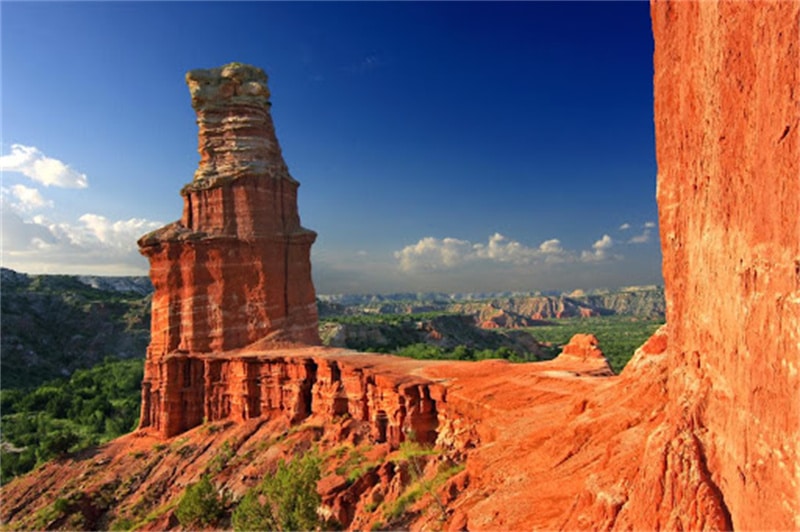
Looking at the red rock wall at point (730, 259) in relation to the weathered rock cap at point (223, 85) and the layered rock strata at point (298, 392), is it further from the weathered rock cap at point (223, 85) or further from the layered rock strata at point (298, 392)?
the weathered rock cap at point (223, 85)

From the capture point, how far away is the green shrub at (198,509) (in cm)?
2656

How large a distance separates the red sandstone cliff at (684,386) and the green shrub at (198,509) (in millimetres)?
6829

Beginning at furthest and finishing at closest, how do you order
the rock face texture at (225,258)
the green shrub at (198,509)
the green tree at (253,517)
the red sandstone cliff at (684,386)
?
the rock face texture at (225,258)
the green shrub at (198,509)
the green tree at (253,517)
the red sandstone cliff at (684,386)

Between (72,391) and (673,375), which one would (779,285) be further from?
(72,391)

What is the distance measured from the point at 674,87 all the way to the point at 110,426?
5876cm

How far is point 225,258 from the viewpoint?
4078cm

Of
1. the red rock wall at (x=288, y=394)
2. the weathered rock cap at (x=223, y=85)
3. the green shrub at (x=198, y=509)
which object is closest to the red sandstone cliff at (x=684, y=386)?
the red rock wall at (x=288, y=394)

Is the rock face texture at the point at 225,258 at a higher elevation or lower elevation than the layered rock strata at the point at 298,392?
higher

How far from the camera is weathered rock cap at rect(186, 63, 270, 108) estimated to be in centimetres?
4269

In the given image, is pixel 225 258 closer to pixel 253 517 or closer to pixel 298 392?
pixel 298 392

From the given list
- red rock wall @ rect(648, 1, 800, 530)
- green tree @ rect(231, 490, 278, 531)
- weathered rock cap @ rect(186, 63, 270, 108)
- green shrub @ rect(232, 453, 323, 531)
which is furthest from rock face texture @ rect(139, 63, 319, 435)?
red rock wall @ rect(648, 1, 800, 530)

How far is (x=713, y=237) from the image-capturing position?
369 inches

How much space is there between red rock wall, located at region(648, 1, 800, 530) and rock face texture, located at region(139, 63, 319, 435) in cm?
3369

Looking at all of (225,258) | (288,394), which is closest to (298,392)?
(288,394)
